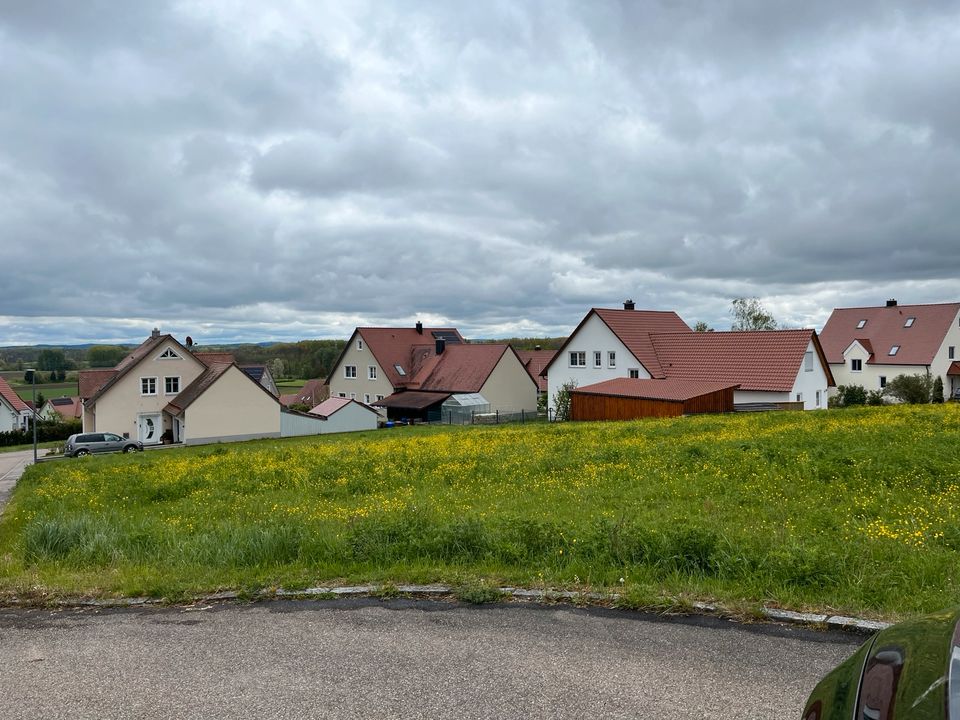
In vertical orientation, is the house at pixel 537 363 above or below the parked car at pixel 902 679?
above

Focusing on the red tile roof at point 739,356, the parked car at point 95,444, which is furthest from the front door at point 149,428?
the red tile roof at point 739,356

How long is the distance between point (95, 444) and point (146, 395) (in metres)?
9.34

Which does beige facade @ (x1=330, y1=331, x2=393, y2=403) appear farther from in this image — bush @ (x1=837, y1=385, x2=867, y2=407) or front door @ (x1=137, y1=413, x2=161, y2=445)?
bush @ (x1=837, y1=385, x2=867, y2=407)

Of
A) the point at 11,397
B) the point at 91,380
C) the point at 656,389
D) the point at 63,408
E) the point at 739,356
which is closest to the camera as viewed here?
the point at 656,389

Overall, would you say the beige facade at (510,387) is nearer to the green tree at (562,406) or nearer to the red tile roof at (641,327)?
the red tile roof at (641,327)

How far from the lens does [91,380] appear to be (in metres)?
54.2

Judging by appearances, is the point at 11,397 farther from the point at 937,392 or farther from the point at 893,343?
the point at 893,343

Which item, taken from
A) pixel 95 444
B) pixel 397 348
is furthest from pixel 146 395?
pixel 397 348

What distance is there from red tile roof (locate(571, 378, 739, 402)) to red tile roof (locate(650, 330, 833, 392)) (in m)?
5.90

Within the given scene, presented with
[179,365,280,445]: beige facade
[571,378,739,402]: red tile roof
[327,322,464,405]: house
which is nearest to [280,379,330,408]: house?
[327,322,464,405]: house

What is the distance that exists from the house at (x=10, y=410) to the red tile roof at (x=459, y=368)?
3870 centimetres

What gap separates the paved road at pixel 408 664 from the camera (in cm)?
459

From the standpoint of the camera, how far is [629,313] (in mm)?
50938

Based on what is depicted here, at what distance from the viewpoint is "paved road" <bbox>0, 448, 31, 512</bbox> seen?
26.0 m
